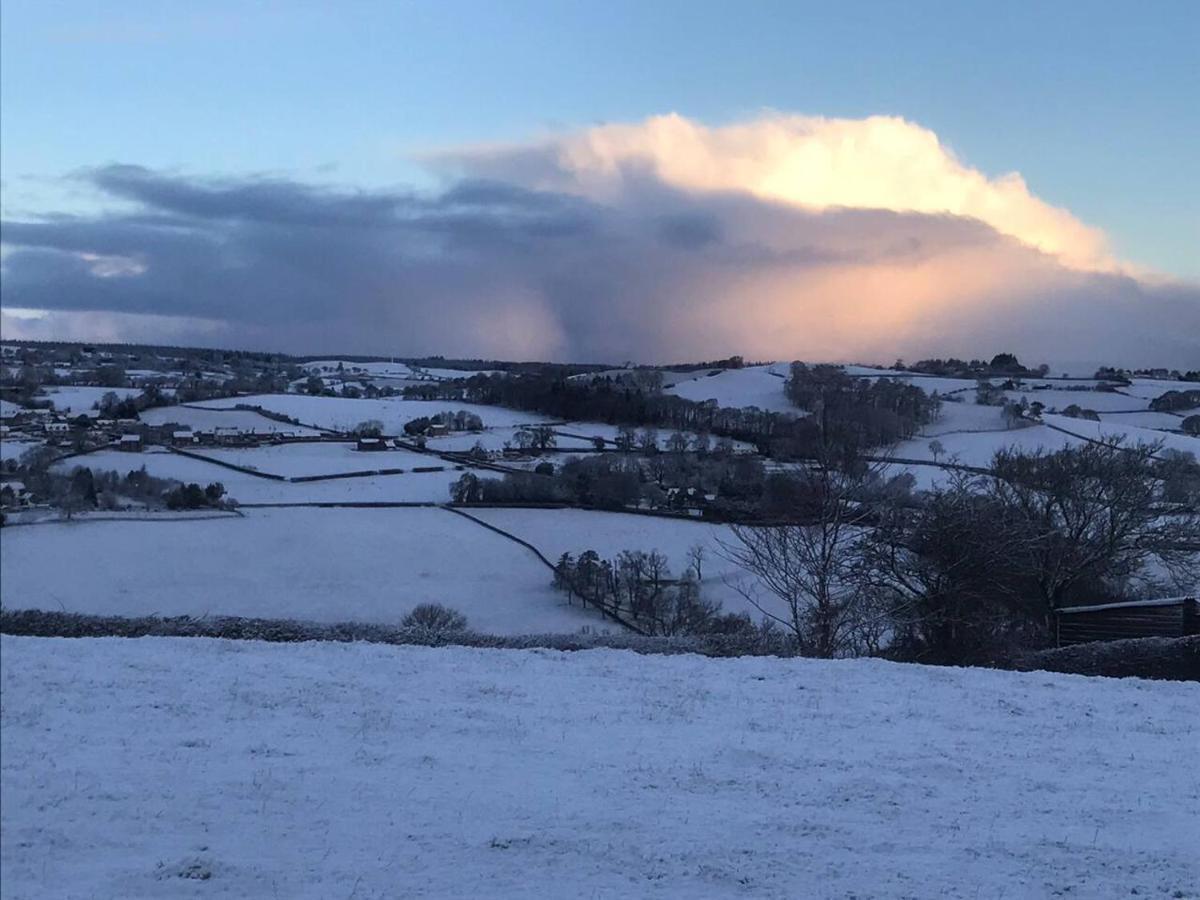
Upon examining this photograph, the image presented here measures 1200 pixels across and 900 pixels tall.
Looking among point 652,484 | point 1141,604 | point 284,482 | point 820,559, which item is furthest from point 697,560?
point 284,482

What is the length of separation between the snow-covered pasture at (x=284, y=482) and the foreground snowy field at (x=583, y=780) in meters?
6.18

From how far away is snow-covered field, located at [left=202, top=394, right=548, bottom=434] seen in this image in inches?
1085

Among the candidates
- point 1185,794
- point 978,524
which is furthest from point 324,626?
point 978,524

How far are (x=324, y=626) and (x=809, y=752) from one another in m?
6.70

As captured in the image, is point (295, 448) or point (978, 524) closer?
point (978, 524)

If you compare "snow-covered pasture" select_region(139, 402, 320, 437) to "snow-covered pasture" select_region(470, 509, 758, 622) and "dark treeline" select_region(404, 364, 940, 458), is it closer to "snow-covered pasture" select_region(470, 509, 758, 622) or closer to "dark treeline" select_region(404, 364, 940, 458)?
"snow-covered pasture" select_region(470, 509, 758, 622)

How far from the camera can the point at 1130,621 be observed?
12734 millimetres

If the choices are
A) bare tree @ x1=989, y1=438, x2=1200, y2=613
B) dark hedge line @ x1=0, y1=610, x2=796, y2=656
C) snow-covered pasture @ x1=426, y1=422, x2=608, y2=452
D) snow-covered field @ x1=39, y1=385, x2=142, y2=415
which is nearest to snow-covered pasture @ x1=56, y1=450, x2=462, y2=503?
snow-covered field @ x1=39, y1=385, x2=142, y2=415

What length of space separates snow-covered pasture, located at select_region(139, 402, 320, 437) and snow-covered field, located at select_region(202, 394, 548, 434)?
0.45 m

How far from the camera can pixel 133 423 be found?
53.5ft

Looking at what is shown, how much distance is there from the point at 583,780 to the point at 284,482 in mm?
17123

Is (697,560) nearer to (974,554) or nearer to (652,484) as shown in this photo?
(652,484)

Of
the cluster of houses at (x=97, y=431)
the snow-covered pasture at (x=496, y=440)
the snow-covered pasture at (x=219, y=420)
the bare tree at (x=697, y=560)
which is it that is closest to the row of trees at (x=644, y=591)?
the bare tree at (x=697, y=560)

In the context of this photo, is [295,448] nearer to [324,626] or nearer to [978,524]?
[324,626]
